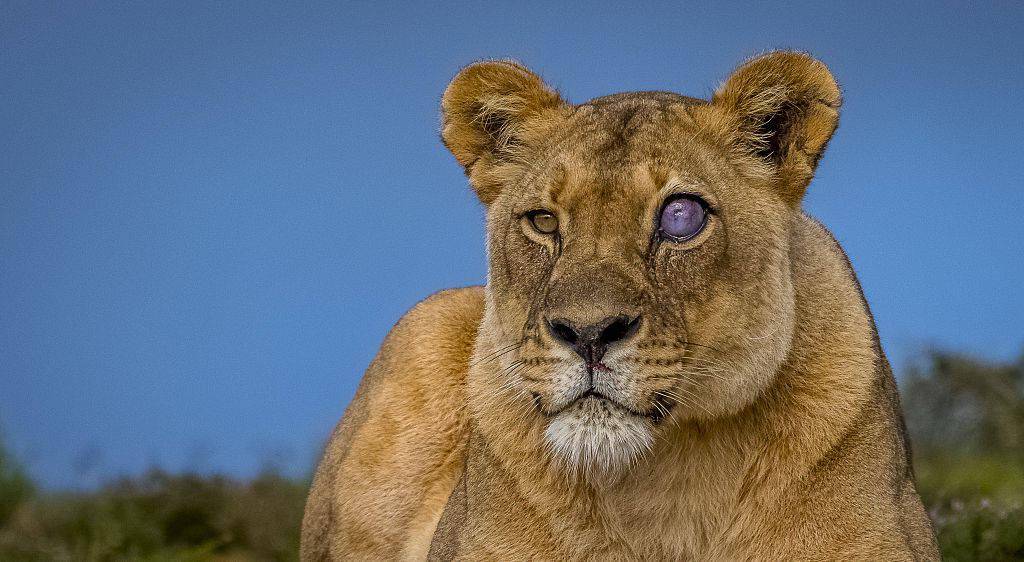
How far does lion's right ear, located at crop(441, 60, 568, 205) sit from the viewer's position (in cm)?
455

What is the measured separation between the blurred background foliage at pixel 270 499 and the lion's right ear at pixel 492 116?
388cm

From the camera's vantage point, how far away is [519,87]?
4562 millimetres

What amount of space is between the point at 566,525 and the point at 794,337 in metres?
1.04

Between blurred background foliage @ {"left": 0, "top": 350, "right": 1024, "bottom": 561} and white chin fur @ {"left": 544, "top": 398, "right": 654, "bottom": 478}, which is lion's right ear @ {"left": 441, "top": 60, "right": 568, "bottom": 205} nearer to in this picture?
white chin fur @ {"left": 544, "top": 398, "right": 654, "bottom": 478}

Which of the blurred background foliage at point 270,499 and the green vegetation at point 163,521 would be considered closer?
the blurred background foliage at point 270,499

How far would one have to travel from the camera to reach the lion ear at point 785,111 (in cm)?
416

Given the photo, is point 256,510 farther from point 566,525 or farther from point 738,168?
point 738,168

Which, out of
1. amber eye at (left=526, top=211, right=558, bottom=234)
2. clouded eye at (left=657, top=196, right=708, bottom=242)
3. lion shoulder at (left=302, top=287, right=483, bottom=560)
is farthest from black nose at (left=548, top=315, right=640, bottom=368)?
lion shoulder at (left=302, top=287, right=483, bottom=560)

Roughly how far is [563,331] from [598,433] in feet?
1.10

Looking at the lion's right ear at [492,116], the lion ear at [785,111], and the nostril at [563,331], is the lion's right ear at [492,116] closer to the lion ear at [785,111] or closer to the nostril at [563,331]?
the lion ear at [785,111]

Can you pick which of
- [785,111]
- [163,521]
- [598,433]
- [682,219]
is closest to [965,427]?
[163,521]

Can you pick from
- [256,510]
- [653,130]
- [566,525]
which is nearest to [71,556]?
[256,510]

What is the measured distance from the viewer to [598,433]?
3580 mm

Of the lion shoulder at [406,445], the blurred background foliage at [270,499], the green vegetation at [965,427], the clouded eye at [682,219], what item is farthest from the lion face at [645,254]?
the green vegetation at [965,427]
